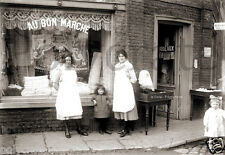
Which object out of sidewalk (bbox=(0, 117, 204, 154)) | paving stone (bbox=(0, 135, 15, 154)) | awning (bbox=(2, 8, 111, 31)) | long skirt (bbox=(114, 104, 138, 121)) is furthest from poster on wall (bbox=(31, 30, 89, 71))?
paving stone (bbox=(0, 135, 15, 154))

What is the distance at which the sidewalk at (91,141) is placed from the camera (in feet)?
21.5

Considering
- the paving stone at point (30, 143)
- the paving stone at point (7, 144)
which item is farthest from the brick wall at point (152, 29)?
the paving stone at point (7, 144)

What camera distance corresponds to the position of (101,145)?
6.86 meters

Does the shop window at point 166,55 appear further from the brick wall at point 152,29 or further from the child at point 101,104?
the child at point 101,104

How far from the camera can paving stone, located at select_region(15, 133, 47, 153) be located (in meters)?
6.43

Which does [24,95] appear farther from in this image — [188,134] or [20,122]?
[188,134]

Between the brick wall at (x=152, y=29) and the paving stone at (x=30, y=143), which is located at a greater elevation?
the brick wall at (x=152, y=29)

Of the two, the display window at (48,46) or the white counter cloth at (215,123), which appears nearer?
the white counter cloth at (215,123)

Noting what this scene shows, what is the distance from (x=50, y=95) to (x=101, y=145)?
1.96 metres

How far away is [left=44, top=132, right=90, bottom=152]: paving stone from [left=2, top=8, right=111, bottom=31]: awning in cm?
253

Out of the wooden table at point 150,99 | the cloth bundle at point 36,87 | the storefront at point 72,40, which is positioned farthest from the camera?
the cloth bundle at point 36,87

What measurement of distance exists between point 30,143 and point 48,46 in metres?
2.50

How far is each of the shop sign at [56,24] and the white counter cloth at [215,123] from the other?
3531 mm

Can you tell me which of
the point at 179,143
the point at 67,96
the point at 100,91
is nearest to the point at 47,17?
the point at 67,96
